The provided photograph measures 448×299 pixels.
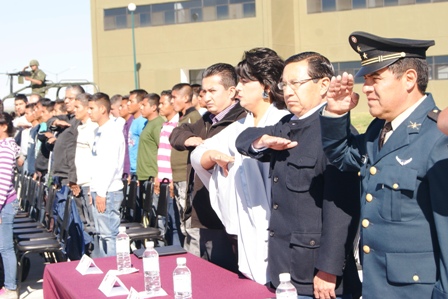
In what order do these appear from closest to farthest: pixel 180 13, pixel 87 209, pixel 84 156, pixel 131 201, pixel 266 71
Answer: pixel 266 71 < pixel 84 156 < pixel 131 201 < pixel 87 209 < pixel 180 13

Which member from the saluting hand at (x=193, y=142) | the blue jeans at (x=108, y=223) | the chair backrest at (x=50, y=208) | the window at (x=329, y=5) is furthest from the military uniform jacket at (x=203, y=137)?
the window at (x=329, y=5)

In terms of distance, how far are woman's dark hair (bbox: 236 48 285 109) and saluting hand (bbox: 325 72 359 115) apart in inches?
39.0

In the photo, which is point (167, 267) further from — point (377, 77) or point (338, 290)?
point (377, 77)

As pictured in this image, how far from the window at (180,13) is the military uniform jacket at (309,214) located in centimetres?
3245

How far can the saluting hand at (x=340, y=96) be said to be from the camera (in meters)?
2.79

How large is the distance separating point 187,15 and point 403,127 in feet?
114

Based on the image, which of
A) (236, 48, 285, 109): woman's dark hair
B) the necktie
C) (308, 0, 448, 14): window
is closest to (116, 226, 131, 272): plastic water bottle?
(236, 48, 285, 109): woman's dark hair

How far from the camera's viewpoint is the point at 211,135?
506cm

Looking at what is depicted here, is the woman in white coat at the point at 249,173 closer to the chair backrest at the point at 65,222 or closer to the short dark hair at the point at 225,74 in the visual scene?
the short dark hair at the point at 225,74

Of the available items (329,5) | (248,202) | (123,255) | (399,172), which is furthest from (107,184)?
(329,5)

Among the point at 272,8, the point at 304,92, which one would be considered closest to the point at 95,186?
the point at 304,92

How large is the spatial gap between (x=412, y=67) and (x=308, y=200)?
2.62ft

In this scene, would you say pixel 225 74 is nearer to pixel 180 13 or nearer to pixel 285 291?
pixel 285 291

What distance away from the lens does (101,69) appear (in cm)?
3884
